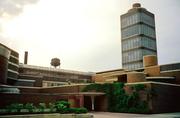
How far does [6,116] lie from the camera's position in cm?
2477

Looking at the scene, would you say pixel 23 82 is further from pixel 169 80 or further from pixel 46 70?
pixel 169 80

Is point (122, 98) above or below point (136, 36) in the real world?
below

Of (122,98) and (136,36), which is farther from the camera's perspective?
(136,36)

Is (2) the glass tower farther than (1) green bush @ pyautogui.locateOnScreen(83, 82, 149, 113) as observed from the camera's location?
Yes

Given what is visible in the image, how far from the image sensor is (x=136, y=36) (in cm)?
10238

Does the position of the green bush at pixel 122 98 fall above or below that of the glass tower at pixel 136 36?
below

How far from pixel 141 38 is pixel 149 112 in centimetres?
6516

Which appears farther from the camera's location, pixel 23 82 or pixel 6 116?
pixel 23 82

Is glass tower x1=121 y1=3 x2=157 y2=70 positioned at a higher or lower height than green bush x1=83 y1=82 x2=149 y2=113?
higher

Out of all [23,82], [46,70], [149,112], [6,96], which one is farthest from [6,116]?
[46,70]

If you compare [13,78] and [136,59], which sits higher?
[136,59]

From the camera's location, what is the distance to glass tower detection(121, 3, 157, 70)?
10100cm

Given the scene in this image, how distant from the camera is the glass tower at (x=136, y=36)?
331 ft

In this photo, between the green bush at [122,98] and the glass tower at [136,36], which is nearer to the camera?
the green bush at [122,98]
